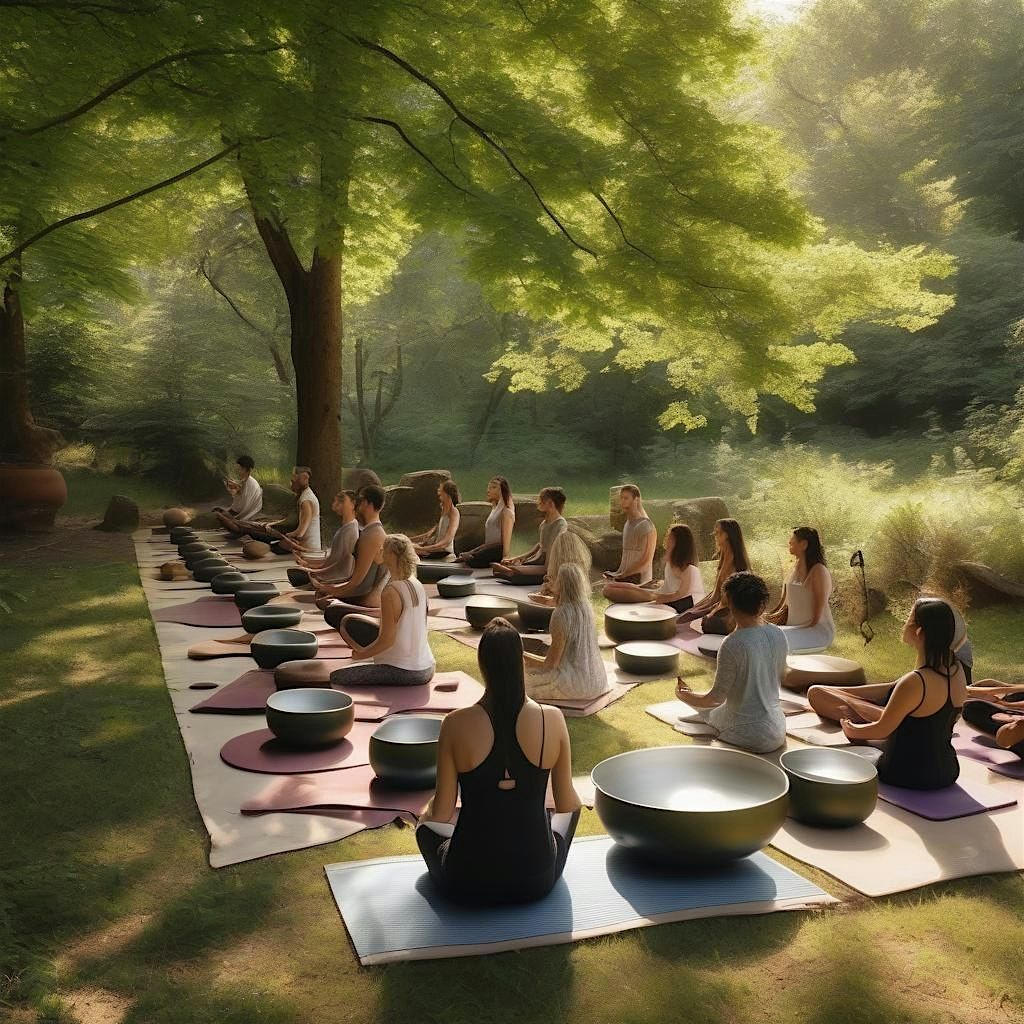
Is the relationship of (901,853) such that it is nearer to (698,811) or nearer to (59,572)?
(698,811)

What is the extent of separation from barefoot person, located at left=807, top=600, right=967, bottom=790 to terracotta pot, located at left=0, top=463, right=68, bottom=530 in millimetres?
13452

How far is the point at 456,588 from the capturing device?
9727 millimetres

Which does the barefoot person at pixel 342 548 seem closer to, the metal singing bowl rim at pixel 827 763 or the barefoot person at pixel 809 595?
the barefoot person at pixel 809 595

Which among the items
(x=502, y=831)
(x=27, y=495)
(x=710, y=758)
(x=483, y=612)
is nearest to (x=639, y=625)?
(x=483, y=612)

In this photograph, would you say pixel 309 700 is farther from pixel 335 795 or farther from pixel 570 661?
pixel 570 661

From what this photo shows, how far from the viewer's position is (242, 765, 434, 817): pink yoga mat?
14.4 feet

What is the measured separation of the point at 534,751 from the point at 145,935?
1.54m

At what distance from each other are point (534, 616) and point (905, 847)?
4353 mm

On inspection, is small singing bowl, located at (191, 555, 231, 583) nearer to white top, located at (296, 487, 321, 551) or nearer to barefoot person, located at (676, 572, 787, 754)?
white top, located at (296, 487, 321, 551)

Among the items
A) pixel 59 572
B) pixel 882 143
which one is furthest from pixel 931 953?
pixel 882 143

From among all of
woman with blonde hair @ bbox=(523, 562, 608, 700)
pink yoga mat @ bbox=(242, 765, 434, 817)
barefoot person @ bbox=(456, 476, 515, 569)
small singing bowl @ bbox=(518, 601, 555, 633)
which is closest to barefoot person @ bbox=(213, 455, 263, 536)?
barefoot person @ bbox=(456, 476, 515, 569)

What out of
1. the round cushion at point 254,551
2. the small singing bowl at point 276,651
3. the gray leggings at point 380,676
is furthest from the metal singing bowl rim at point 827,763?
the round cushion at point 254,551

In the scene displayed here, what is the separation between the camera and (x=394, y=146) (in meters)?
10.1

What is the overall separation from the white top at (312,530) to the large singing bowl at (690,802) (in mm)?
8108
